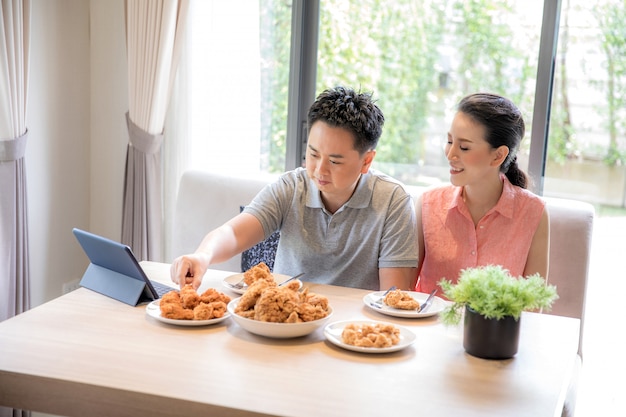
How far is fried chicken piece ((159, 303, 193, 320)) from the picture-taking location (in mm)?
1621

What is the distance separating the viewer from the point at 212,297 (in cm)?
170

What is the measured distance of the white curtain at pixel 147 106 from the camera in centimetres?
323

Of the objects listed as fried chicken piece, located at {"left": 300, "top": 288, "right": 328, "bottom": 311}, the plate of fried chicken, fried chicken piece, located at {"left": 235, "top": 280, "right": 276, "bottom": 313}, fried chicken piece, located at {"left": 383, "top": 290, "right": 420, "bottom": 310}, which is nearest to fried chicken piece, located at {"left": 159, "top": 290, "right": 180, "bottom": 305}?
the plate of fried chicken

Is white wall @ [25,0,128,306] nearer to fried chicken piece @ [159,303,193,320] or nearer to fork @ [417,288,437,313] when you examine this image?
fried chicken piece @ [159,303,193,320]

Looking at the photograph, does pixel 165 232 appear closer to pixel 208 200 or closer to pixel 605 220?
pixel 208 200

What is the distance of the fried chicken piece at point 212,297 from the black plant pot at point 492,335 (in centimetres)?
56

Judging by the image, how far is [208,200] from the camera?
273cm

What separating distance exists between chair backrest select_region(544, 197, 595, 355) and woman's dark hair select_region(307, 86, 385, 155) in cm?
70

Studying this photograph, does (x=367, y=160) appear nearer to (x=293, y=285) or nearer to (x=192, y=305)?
(x=293, y=285)

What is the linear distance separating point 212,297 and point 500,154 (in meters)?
1.01

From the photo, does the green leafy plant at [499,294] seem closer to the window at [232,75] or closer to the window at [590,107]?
the window at [590,107]

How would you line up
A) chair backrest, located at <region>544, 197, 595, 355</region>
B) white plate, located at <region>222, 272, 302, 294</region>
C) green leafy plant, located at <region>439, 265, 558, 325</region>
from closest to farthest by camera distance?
green leafy plant, located at <region>439, 265, 558, 325</region>
white plate, located at <region>222, 272, 302, 294</region>
chair backrest, located at <region>544, 197, 595, 355</region>

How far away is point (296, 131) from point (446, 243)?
4.63ft

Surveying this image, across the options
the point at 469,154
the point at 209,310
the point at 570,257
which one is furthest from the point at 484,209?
the point at 209,310
